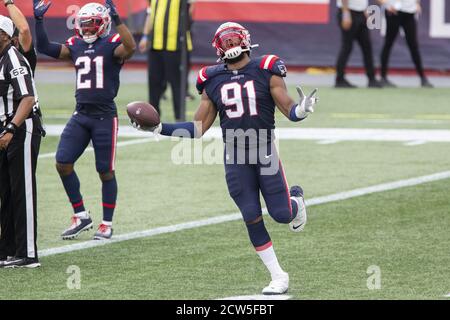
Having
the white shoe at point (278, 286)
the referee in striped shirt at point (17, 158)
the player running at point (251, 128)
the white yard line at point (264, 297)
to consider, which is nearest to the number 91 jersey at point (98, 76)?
the referee in striped shirt at point (17, 158)

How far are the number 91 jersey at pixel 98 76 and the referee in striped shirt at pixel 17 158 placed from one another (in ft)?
4.54

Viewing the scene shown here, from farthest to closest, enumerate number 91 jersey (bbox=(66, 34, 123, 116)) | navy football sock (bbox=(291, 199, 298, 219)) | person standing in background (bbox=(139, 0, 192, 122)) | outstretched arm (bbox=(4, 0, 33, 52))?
person standing in background (bbox=(139, 0, 192, 122)) < number 91 jersey (bbox=(66, 34, 123, 116)) < outstretched arm (bbox=(4, 0, 33, 52)) < navy football sock (bbox=(291, 199, 298, 219))

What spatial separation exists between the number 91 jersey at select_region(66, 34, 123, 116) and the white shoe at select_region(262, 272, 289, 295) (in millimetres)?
3009

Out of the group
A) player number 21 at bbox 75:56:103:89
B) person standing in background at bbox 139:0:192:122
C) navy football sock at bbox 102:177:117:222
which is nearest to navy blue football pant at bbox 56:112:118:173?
navy football sock at bbox 102:177:117:222

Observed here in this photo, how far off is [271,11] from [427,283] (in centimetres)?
1776

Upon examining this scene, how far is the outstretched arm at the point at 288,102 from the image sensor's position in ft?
27.5

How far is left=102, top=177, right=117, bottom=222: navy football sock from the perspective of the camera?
1087 centimetres

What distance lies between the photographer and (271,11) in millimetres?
26109

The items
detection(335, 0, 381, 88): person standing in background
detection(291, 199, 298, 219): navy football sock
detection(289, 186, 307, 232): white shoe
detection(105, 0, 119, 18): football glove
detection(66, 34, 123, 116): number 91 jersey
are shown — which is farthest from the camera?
detection(335, 0, 381, 88): person standing in background

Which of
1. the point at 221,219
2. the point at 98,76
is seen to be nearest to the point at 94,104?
the point at 98,76

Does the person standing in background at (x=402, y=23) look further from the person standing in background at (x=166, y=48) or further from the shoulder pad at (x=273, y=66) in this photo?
the shoulder pad at (x=273, y=66)

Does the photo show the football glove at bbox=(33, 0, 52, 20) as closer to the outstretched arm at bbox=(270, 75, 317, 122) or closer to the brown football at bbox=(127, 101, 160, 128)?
the brown football at bbox=(127, 101, 160, 128)

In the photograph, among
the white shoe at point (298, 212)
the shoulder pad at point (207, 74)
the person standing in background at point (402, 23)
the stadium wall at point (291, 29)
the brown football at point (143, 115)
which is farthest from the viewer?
the stadium wall at point (291, 29)
